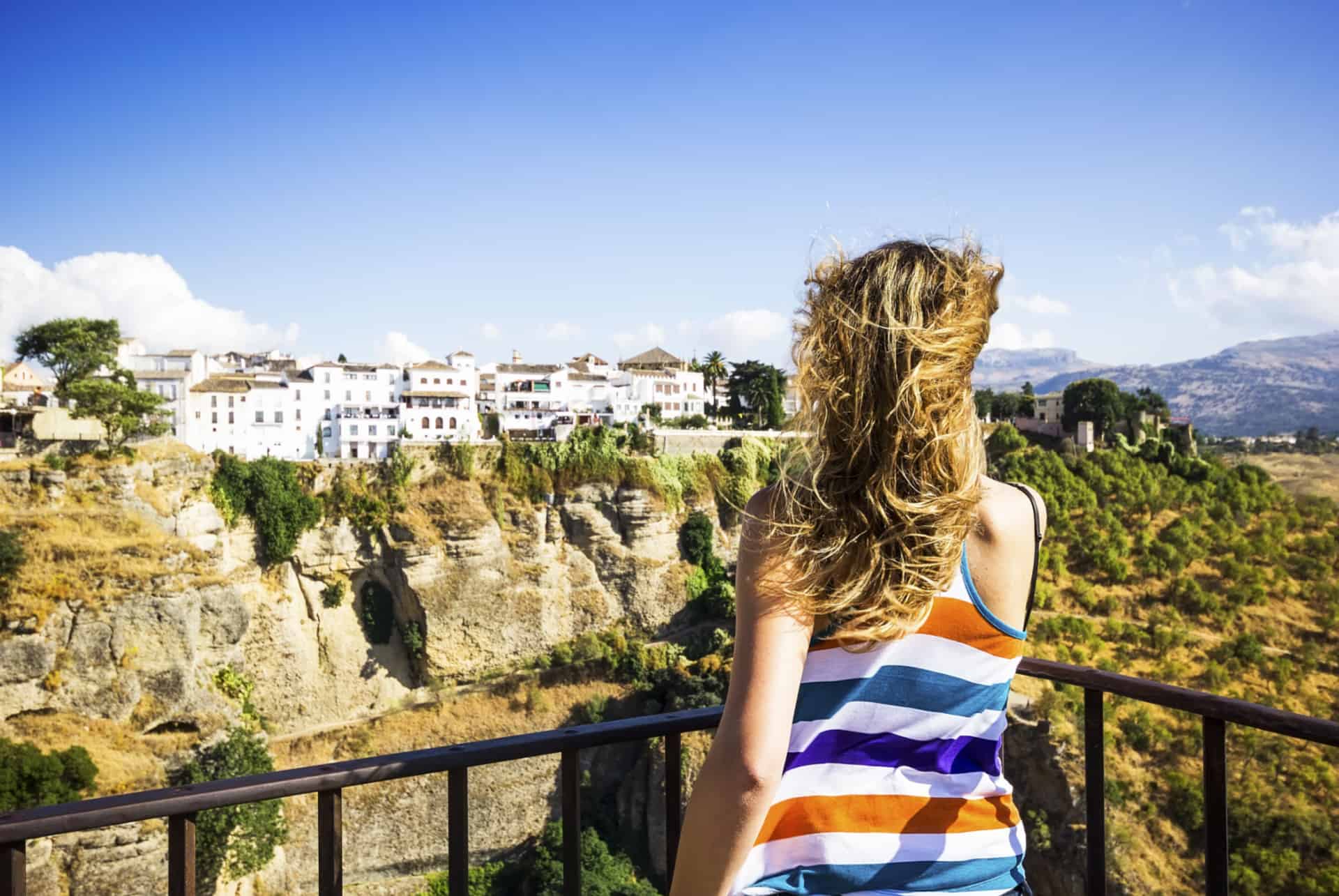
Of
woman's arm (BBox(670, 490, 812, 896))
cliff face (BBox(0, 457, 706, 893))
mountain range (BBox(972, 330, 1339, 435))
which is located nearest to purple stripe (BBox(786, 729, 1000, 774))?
woman's arm (BBox(670, 490, 812, 896))

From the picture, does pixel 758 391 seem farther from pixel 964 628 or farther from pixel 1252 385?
pixel 1252 385

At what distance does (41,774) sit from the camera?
15336 mm

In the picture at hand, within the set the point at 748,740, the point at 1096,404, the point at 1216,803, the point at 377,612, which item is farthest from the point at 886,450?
the point at 1096,404

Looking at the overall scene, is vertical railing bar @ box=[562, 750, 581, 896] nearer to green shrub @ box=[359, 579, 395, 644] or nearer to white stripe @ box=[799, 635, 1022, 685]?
white stripe @ box=[799, 635, 1022, 685]

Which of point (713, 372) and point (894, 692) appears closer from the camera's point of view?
point (894, 692)

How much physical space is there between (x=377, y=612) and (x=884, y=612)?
2438 cm

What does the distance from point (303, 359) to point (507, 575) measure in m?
17.6

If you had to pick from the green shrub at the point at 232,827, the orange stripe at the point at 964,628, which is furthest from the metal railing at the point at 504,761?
the green shrub at the point at 232,827

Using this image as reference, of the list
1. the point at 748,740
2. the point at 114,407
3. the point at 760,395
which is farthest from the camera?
the point at 760,395

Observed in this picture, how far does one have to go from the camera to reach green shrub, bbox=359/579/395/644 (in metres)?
23.5

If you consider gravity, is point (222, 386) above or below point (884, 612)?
above

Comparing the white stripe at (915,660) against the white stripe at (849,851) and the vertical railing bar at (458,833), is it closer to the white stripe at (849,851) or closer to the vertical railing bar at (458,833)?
the white stripe at (849,851)

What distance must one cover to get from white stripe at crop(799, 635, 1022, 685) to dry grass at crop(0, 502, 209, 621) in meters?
21.2

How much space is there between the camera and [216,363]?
38.5 metres
